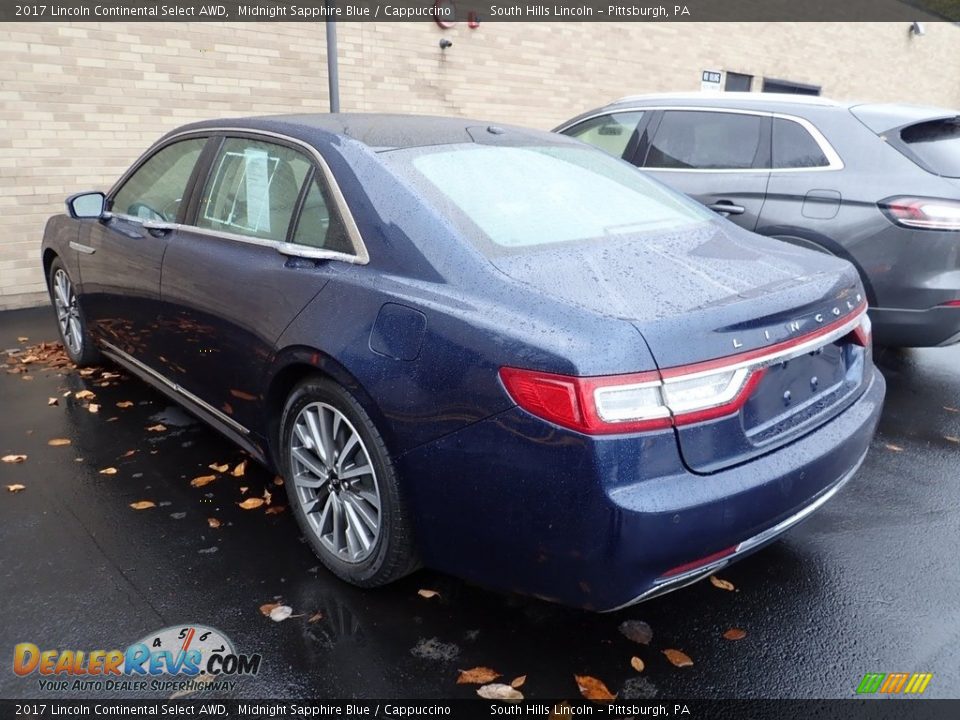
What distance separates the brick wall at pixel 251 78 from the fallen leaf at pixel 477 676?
640cm

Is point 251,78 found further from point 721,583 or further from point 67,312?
point 721,583

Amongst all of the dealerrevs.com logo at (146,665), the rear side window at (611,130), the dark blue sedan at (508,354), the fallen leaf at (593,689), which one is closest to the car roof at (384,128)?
the dark blue sedan at (508,354)

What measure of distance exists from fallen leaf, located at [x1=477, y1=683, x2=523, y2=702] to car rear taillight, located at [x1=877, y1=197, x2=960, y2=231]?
11.5 feet

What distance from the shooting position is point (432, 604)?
2.65 metres

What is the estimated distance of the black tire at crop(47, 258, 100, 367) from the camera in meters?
4.77

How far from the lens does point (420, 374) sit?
2217mm

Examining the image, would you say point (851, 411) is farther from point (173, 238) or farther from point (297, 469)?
point (173, 238)

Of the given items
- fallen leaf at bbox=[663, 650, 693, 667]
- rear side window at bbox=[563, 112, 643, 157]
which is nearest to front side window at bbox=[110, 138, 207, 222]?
fallen leaf at bbox=[663, 650, 693, 667]

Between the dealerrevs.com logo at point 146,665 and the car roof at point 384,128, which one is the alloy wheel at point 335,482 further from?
the car roof at point 384,128

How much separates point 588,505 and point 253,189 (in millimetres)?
2128

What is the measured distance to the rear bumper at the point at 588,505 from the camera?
1.91 m

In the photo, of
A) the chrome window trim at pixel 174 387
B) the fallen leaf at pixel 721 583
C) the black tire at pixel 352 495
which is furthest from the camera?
the chrome window trim at pixel 174 387
